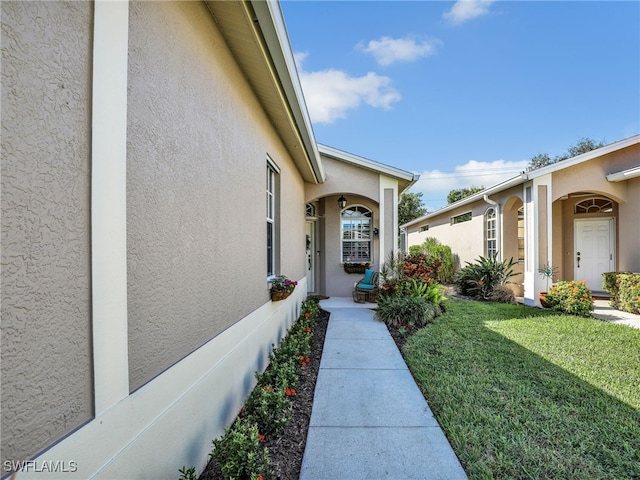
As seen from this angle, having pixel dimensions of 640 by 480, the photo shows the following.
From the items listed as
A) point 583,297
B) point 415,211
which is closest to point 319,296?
point 583,297

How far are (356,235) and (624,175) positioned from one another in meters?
7.29

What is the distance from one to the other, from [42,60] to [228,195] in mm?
1836

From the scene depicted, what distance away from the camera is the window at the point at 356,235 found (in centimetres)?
955

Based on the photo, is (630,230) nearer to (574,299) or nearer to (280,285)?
(574,299)

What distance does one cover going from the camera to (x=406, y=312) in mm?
6348

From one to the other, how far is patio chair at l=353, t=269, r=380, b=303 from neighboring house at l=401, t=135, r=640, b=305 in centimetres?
431

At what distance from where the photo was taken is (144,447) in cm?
158

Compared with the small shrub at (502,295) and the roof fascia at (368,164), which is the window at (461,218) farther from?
the roof fascia at (368,164)

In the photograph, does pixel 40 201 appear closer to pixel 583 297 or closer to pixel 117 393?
pixel 117 393

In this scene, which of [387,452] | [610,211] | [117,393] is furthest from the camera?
[610,211]

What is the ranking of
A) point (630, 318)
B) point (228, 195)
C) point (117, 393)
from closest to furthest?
point (117, 393), point (228, 195), point (630, 318)

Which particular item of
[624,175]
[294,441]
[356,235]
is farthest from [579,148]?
[294,441]

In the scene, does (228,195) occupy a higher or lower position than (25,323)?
higher

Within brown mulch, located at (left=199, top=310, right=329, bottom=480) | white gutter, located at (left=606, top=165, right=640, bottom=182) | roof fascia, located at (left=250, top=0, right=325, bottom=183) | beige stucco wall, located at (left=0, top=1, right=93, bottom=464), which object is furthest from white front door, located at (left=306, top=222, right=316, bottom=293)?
white gutter, located at (left=606, top=165, right=640, bottom=182)
